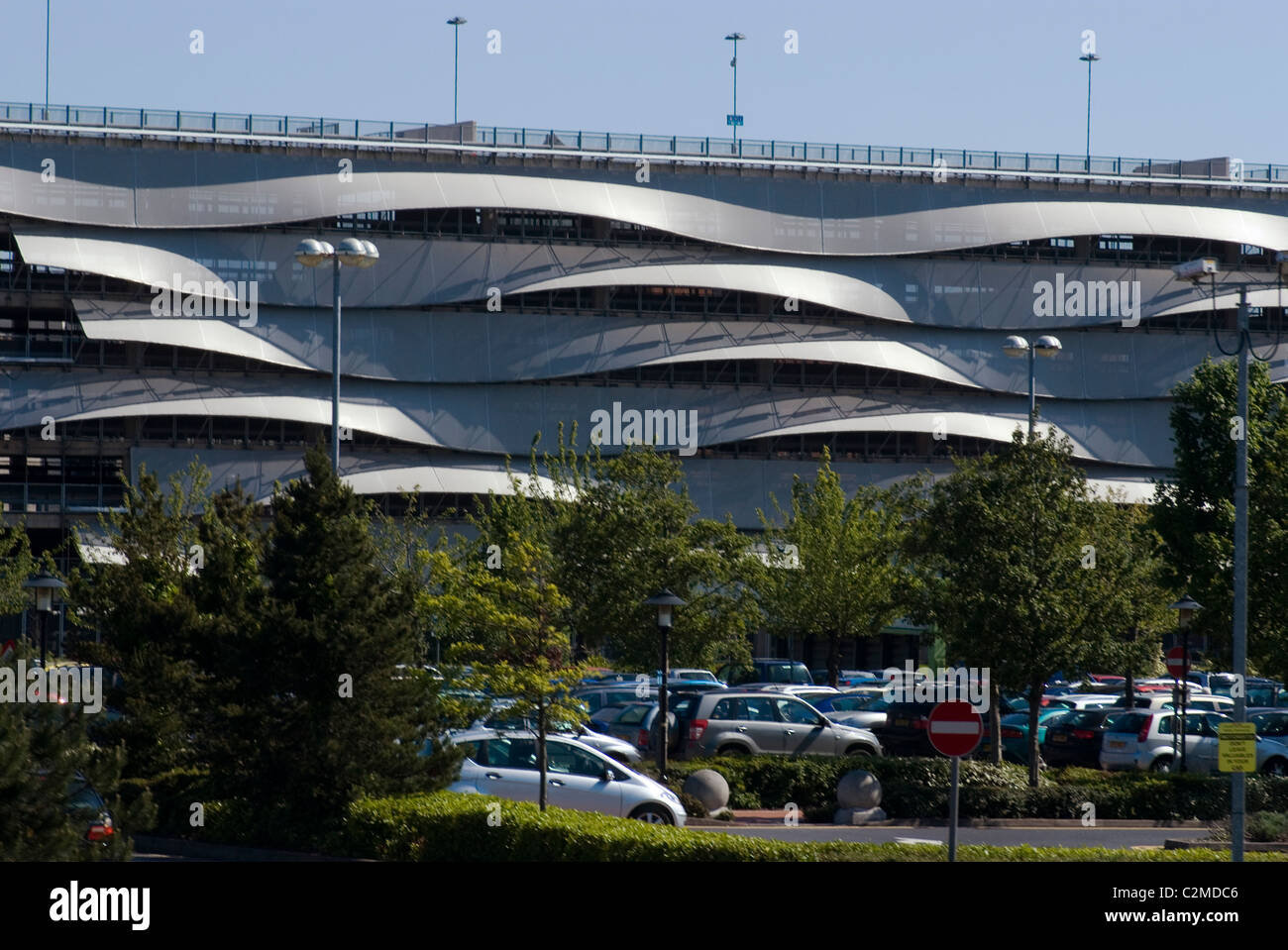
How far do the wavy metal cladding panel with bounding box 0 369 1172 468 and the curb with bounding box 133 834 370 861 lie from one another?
129 feet

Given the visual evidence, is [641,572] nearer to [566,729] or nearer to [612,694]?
[612,694]

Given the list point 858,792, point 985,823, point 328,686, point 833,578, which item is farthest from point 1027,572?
point 833,578

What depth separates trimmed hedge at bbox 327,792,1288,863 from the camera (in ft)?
50.5

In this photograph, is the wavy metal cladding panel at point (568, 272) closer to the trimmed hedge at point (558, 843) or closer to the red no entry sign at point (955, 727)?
the trimmed hedge at point (558, 843)

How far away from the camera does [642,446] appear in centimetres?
4497

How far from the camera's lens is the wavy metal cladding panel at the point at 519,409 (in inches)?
2259

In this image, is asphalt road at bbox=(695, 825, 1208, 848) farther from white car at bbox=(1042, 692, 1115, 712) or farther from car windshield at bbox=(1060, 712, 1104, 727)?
white car at bbox=(1042, 692, 1115, 712)

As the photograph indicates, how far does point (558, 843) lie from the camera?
16547 millimetres

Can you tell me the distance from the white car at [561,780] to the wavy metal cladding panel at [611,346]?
127 ft

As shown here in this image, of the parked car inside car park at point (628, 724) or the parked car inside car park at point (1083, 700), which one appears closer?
the parked car inside car park at point (628, 724)

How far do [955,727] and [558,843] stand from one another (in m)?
4.67

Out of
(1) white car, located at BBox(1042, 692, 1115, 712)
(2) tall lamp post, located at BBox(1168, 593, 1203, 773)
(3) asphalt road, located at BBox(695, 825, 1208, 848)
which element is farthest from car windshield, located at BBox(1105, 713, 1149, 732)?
(1) white car, located at BBox(1042, 692, 1115, 712)

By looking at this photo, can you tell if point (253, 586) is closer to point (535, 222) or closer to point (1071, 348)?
point (535, 222)

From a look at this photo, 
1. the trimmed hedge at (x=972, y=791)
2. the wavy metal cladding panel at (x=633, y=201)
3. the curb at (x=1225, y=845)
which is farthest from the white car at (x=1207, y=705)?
the wavy metal cladding panel at (x=633, y=201)
